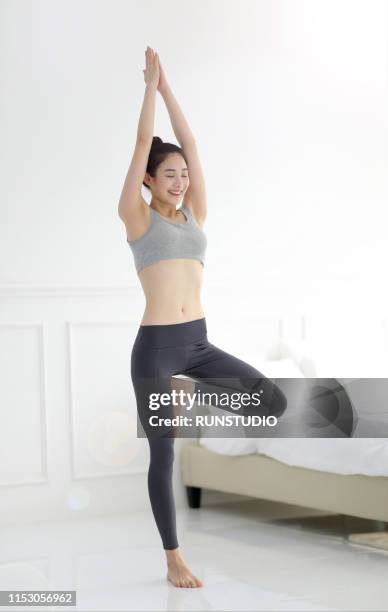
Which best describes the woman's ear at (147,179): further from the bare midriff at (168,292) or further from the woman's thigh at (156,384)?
the woman's thigh at (156,384)

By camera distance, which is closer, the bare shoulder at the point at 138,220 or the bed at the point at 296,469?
the bare shoulder at the point at 138,220

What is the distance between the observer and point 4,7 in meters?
4.80

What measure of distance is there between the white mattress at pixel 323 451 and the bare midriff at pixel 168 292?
102cm

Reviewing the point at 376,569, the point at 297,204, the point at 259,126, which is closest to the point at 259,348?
the point at 297,204

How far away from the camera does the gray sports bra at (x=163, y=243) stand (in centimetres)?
333

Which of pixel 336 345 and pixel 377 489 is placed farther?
pixel 336 345

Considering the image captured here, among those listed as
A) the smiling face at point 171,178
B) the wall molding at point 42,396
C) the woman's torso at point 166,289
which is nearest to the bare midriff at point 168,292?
the woman's torso at point 166,289

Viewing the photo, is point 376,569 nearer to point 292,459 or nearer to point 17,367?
point 292,459

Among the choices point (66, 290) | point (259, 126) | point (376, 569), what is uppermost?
point (259, 126)

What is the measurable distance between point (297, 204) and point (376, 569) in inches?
103

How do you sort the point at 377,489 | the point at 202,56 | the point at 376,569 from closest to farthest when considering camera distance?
the point at 376,569, the point at 377,489, the point at 202,56

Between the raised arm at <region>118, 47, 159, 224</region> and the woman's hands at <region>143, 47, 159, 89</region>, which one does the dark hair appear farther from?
the woman's hands at <region>143, 47, 159, 89</region>

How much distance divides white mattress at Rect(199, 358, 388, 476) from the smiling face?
1323mm

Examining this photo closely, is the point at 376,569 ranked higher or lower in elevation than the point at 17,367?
lower
